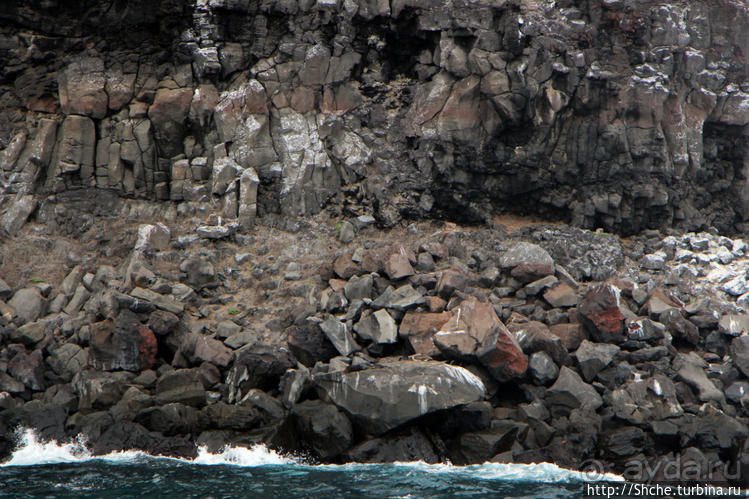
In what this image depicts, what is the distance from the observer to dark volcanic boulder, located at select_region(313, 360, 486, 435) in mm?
15422

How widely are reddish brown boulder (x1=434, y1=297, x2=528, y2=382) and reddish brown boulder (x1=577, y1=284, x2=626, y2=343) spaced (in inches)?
87.4

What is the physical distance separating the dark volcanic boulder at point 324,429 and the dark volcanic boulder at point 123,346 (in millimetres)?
5102

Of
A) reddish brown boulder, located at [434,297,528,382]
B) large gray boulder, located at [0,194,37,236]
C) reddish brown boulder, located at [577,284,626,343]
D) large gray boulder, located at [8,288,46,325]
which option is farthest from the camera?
large gray boulder, located at [0,194,37,236]

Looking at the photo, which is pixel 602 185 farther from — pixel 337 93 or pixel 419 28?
pixel 337 93

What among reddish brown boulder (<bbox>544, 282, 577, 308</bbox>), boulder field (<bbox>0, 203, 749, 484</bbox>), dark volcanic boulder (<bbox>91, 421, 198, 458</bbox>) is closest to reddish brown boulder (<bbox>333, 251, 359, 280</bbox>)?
boulder field (<bbox>0, 203, 749, 484</bbox>)

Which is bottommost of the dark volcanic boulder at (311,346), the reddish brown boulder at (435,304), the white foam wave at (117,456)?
the white foam wave at (117,456)

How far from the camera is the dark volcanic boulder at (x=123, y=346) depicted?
18.4 meters

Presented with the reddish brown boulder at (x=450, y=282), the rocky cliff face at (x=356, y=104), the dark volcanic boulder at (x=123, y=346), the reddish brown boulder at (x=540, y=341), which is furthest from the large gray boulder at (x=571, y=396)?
the dark volcanic boulder at (x=123, y=346)

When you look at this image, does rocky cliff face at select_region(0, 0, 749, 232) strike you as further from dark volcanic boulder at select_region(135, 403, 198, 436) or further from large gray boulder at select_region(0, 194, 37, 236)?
dark volcanic boulder at select_region(135, 403, 198, 436)

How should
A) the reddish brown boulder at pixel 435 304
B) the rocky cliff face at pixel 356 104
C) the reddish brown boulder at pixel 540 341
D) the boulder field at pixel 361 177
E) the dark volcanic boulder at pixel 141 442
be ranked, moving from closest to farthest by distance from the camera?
the dark volcanic boulder at pixel 141 442 < the reddish brown boulder at pixel 540 341 < the reddish brown boulder at pixel 435 304 < the boulder field at pixel 361 177 < the rocky cliff face at pixel 356 104

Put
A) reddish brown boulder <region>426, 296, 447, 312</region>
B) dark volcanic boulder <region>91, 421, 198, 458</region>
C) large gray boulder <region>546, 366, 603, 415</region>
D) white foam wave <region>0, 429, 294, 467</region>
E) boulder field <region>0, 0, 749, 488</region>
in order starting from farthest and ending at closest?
boulder field <region>0, 0, 749, 488</region>, reddish brown boulder <region>426, 296, 447, 312</region>, large gray boulder <region>546, 366, 603, 415</region>, dark volcanic boulder <region>91, 421, 198, 458</region>, white foam wave <region>0, 429, 294, 467</region>

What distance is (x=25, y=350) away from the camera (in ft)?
62.6

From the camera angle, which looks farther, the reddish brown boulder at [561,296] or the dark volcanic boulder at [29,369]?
the reddish brown boulder at [561,296]

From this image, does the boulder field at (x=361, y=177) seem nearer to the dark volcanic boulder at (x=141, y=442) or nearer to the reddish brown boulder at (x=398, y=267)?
the reddish brown boulder at (x=398, y=267)
